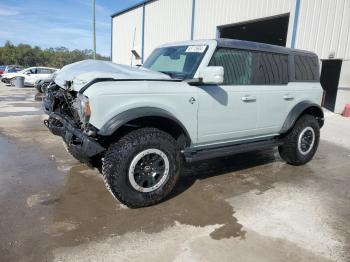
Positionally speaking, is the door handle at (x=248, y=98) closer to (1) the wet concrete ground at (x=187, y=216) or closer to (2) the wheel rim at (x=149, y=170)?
(1) the wet concrete ground at (x=187, y=216)

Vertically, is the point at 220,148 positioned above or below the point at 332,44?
below

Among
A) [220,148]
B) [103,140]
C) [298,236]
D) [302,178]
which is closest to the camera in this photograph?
[298,236]

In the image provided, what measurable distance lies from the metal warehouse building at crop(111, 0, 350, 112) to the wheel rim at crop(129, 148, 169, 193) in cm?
385

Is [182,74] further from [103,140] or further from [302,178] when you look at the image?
[302,178]

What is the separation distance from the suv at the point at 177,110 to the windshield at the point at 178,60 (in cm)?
2

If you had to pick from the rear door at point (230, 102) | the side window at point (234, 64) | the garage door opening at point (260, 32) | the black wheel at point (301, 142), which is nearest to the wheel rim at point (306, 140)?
the black wheel at point (301, 142)

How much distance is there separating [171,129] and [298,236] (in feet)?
6.07

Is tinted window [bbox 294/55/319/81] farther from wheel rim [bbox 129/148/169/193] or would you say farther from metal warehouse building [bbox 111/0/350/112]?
metal warehouse building [bbox 111/0/350/112]

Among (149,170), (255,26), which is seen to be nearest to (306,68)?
(149,170)

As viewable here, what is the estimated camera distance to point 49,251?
110 inches

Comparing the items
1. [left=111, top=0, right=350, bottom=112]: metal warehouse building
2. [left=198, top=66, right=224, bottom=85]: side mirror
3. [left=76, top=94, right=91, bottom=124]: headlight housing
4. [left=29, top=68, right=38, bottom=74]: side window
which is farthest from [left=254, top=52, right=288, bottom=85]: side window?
Answer: [left=29, top=68, right=38, bottom=74]: side window

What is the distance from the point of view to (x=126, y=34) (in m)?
28.0

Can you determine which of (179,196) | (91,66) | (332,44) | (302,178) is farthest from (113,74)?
(332,44)

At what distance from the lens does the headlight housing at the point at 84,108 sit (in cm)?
331
